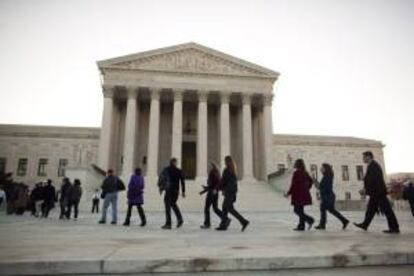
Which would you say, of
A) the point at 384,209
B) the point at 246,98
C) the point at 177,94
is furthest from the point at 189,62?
the point at 384,209

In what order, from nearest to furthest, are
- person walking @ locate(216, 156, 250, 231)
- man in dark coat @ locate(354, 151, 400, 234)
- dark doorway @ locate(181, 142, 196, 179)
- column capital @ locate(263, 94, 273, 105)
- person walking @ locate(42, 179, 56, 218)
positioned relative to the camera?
man in dark coat @ locate(354, 151, 400, 234)
person walking @ locate(216, 156, 250, 231)
person walking @ locate(42, 179, 56, 218)
column capital @ locate(263, 94, 273, 105)
dark doorway @ locate(181, 142, 196, 179)

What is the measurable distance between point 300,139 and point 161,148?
23.5 metres

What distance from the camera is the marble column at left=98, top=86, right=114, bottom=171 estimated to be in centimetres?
2968

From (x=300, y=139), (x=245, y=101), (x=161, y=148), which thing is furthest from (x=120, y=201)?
(x=300, y=139)

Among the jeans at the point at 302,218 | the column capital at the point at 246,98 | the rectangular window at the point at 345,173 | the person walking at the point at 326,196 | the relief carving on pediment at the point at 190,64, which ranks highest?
the relief carving on pediment at the point at 190,64

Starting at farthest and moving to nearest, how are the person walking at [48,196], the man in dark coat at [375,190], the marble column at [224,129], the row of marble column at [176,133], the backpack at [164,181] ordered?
the marble column at [224,129] → the row of marble column at [176,133] → the person walking at [48,196] → the backpack at [164,181] → the man in dark coat at [375,190]

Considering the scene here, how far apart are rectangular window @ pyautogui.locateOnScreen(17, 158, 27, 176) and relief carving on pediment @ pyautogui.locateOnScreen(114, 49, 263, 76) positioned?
75.8 feet

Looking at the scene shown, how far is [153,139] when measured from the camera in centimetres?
3067

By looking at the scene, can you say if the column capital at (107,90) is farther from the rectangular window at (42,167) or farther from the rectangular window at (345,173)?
the rectangular window at (345,173)

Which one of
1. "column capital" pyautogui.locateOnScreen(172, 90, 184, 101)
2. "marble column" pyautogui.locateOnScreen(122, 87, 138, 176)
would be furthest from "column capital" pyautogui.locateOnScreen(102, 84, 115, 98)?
"column capital" pyautogui.locateOnScreen(172, 90, 184, 101)

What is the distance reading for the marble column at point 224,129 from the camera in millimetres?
31406

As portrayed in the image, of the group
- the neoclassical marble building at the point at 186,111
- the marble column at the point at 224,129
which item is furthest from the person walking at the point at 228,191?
the marble column at the point at 224,129

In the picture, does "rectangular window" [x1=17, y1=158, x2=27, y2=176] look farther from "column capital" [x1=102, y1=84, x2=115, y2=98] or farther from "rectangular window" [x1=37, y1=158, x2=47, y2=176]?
"column capital" [x1=102, y1=84, x2=115, y2=98]

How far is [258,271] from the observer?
3410mm
